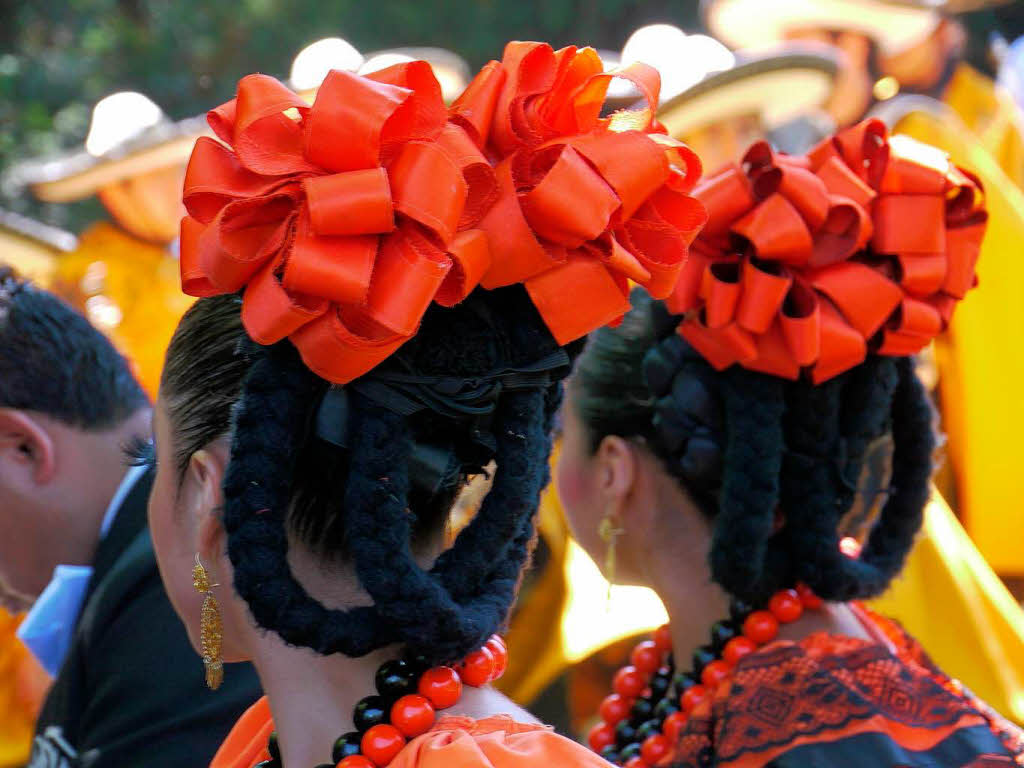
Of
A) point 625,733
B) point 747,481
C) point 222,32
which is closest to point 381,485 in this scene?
point 747,481

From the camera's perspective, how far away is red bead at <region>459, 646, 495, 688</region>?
4.75 feet

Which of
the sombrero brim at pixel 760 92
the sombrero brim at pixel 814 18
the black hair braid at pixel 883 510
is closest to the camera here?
the black hair braid at pixel 883 510

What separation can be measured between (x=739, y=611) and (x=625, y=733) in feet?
1.22

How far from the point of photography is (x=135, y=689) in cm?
209

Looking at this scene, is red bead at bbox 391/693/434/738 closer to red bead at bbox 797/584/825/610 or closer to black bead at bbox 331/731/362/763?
black bead at bbox 331/731/362/763

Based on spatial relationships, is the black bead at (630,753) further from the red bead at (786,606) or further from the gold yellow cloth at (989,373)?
the gold yellow cloth at (989,373)

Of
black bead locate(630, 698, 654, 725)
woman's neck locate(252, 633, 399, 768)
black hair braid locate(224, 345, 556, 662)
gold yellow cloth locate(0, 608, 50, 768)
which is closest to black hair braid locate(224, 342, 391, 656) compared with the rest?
black hair braid locate(224, 345, 556, 662)

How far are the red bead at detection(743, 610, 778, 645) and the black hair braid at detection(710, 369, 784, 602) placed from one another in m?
0.05

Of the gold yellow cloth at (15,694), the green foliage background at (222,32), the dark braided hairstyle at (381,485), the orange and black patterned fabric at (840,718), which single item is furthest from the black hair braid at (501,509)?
the green foliage background at (222,32)

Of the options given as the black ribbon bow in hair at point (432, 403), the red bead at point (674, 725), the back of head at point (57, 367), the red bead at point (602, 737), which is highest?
the black ribbon bow in hair at point (432, 403)

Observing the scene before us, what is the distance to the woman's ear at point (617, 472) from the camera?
2.21 meters

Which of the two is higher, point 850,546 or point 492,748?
point 492,748

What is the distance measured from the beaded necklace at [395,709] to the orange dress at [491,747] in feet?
0.07

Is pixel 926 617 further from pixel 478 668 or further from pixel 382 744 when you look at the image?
pixel 382 744
